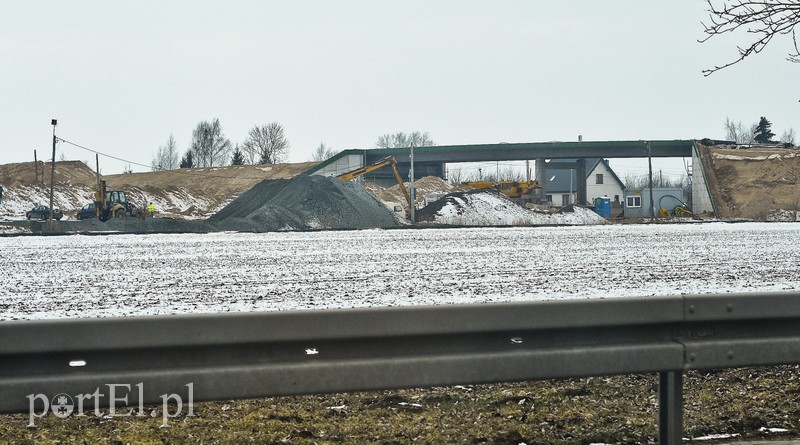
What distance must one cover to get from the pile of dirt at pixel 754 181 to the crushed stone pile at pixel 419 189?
24.3 metres

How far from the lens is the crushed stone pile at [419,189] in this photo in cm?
9000

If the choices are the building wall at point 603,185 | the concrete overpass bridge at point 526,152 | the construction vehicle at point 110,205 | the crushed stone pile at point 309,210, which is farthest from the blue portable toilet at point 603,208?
the construction vehicle at point 110,205

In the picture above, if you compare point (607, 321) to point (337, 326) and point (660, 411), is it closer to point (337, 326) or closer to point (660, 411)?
point (660, 411)

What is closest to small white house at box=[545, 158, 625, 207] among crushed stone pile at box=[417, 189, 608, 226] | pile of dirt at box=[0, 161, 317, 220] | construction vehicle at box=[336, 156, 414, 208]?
pile of dirt at box=[0, 161, 317, 220]

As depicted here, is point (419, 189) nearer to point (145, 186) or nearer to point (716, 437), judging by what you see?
point (145, 186)

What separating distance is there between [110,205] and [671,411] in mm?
61646

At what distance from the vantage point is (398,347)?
14.5ft

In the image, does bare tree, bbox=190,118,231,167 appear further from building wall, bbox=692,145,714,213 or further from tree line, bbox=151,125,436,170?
building wall, bbox=692,145,714,213

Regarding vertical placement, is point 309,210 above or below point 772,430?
above

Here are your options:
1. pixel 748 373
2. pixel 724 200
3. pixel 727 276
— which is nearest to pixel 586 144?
pixel 724 200

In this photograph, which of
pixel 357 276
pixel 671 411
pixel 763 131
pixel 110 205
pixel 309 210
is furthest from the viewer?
pixel 763 131

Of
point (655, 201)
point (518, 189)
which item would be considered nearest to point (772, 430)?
point (518, 189)

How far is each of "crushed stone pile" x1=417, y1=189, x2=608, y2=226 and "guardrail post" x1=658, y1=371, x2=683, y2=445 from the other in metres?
61.7

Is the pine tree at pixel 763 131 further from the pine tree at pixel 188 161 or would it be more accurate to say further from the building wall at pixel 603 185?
the pine tree at pixel 188 161
